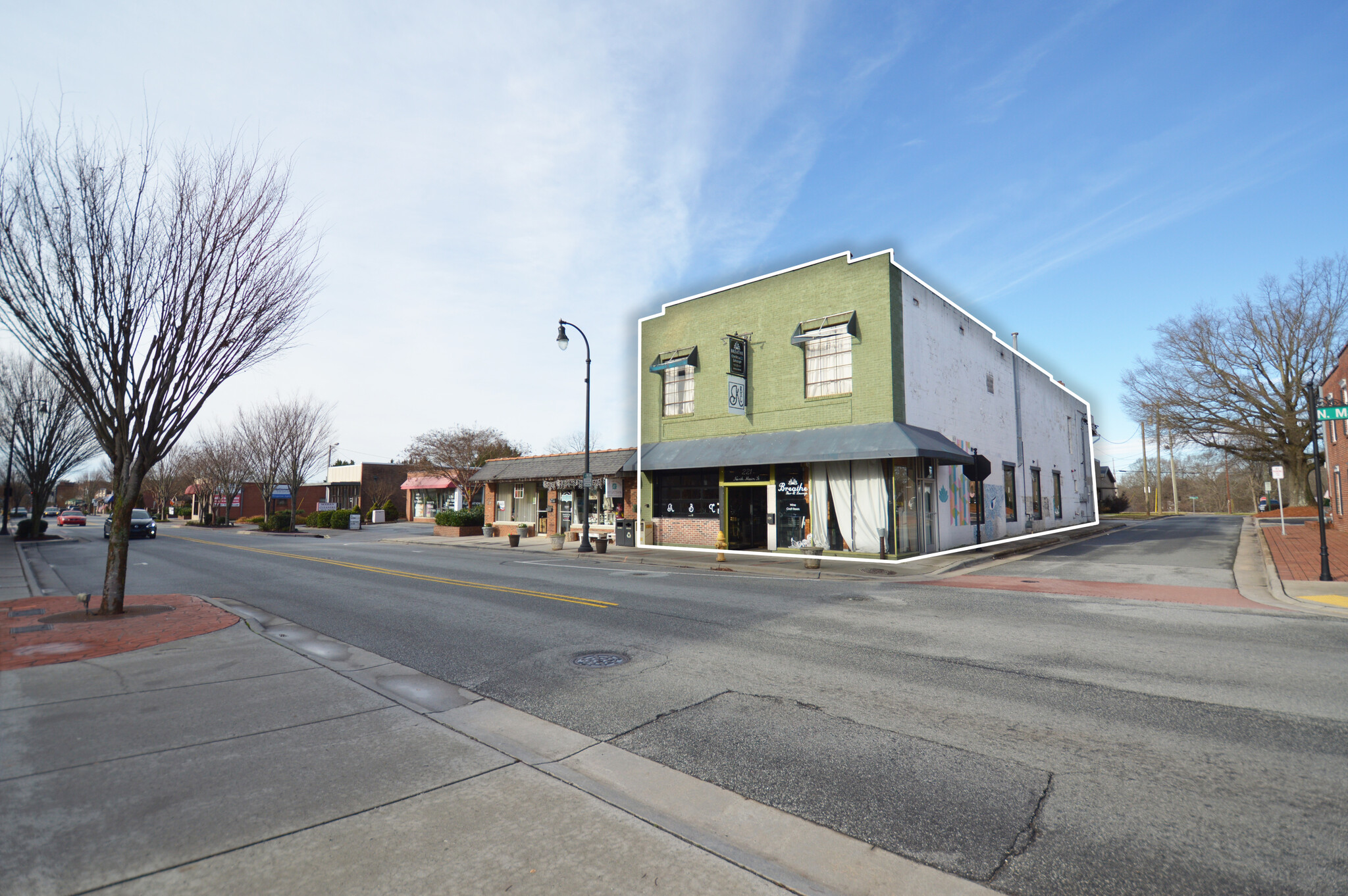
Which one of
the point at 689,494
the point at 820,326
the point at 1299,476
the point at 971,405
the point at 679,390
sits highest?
the point at 820,326

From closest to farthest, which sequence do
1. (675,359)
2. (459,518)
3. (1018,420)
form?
(675,359), (1018,420), (459,518)

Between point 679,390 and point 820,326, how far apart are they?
6.49 m

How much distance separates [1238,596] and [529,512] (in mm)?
29008

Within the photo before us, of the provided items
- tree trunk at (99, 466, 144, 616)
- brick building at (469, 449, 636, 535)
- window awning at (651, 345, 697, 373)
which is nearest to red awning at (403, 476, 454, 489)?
brick building at (469, 449, 636, 535)

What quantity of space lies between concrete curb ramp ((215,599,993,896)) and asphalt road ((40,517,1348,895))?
16 centimetres

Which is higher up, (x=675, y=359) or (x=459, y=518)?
(x=675, y=359)

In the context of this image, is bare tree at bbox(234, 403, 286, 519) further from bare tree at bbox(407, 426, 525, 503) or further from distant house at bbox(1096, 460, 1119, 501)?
distant house at bbox(1096, 460, 1119, 501)

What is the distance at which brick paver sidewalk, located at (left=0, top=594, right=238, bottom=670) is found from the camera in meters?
7.55

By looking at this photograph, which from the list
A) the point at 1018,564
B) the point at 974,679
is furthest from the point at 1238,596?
the point at 974,679

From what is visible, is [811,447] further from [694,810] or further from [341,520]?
[341,520]

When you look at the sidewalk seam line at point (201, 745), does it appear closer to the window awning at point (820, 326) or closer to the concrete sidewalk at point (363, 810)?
the concrete sidewalk at point (363, 810)

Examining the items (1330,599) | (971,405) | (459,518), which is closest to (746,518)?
(971,405)

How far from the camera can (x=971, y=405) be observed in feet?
80.1

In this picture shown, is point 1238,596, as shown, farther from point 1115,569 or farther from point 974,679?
point 974,679
